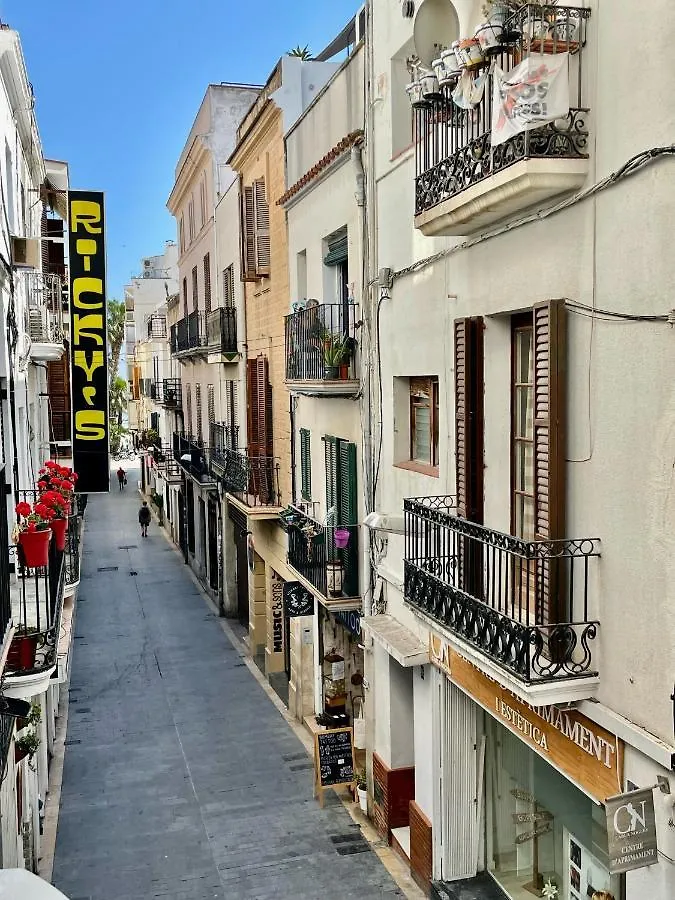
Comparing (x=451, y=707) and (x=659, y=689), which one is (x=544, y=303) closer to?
(x=659, y=689)

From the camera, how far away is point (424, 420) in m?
11.4

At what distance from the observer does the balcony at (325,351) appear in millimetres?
13422

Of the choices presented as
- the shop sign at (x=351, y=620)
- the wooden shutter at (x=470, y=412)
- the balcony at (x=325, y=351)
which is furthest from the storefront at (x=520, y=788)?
the balcony at (x=325, y=351)

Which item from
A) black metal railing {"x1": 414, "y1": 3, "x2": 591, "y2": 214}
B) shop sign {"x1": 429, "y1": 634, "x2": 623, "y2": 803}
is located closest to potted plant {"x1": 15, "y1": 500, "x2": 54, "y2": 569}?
shop sign {"x1": 429, "y1": 634, "x2": 623, "y2": 803}

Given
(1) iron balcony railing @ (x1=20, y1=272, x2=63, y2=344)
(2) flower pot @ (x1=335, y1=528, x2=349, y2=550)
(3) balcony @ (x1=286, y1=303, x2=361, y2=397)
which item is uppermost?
(1) iron balcony railing @ (x1=20, y1=272, x2=63, y2=344)

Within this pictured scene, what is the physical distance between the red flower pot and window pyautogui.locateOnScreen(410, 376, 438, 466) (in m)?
4.97

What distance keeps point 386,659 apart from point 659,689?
6.60 meters

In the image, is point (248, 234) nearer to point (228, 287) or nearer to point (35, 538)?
point (228, 287)

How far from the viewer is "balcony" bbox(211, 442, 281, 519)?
19062 millimetres

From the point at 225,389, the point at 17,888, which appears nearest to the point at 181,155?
the point at 225,389

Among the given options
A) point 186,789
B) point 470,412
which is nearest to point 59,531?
point 186,789

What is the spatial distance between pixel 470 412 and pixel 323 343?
16.2 ft

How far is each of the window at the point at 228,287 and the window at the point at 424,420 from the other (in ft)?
42.7

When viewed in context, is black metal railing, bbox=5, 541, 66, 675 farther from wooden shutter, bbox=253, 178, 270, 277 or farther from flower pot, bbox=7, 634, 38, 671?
wooden shutter, bbox=253, 178, 270, 277
